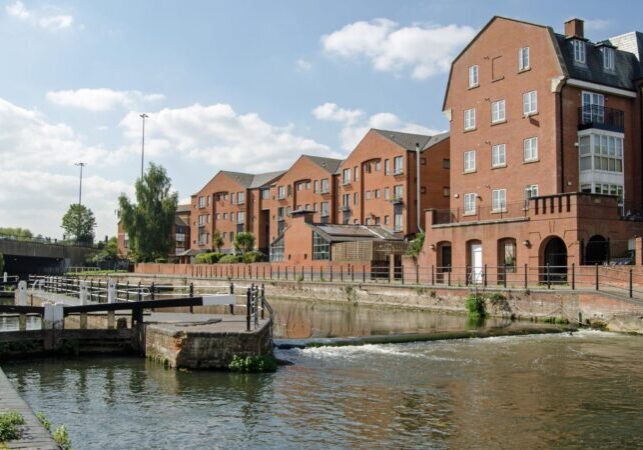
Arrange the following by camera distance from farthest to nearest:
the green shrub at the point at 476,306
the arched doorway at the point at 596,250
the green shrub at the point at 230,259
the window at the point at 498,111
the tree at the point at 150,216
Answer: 1. the tree at the point at 150,216
2. the green shrub at the point at 230,259
3. the window at the point at 498,111
4. the arched doorway at the point at 596,250
5. the green shrub at the point at 476,306

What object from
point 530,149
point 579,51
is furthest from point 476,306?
point 579,51

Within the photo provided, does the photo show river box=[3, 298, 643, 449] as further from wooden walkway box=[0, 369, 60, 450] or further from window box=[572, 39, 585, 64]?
window box=[572, 39, 585, 64]

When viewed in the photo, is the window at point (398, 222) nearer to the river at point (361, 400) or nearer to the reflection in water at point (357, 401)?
the river at point (361, 400)

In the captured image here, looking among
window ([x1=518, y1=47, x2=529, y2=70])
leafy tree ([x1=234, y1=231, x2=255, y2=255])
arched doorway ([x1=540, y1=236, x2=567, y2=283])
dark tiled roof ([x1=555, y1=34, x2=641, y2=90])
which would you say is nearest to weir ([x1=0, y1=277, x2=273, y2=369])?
arched doorway ([x1=540, y1=236, x2=567, y2=283])

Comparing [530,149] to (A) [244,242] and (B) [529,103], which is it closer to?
(B) [529,103]

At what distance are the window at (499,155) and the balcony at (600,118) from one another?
448 centimetres

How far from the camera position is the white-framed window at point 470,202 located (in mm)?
40031

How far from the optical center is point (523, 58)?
37281mm

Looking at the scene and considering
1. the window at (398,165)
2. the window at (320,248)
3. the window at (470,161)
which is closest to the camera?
the window at (470,161)

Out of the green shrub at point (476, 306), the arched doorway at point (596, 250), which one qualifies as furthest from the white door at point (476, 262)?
the arched doorway at point (596, 250)

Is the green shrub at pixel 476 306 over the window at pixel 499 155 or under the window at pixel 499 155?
under

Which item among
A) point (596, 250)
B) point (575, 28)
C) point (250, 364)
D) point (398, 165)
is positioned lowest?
point (250, 364)

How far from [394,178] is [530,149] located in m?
20.9

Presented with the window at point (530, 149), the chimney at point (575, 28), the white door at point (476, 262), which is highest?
the chimney at point (575, 28)
